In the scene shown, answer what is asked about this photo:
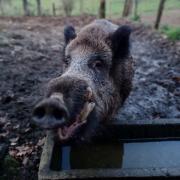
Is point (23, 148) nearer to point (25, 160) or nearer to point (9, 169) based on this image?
point (25, 160)

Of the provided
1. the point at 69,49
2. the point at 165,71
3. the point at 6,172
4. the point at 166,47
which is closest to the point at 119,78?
the point at 69,49

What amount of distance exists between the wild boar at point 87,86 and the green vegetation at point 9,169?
4.25 ft

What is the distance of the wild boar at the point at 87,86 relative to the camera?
5.94 ft

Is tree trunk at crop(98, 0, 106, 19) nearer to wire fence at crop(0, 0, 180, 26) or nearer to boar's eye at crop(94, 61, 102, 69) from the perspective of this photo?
wire fence at crop(0, 0, 180, 26)

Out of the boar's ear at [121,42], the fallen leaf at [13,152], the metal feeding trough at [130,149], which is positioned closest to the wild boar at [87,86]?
the boar's ear at [121,42]

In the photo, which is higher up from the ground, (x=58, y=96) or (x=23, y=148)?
(x=58, y=96)

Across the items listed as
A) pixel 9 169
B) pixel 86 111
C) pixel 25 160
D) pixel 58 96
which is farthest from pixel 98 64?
pixel 9 169

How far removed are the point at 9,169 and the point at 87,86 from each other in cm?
174

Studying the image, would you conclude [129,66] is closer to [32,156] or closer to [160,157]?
[160,157]

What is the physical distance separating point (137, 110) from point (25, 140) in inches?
90.0

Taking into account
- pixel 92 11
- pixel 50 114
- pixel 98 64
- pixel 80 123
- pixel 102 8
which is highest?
pixel 50 114

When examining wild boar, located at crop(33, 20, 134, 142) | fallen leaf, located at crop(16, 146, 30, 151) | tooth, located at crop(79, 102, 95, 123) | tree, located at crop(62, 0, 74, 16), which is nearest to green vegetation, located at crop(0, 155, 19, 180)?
fallen leaf, located at crop(16, 146, 30, 151)

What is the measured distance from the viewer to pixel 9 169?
3.04m

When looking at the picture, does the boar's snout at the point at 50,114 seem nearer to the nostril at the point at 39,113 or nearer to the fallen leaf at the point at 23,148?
the nostril at the point at 39,113
